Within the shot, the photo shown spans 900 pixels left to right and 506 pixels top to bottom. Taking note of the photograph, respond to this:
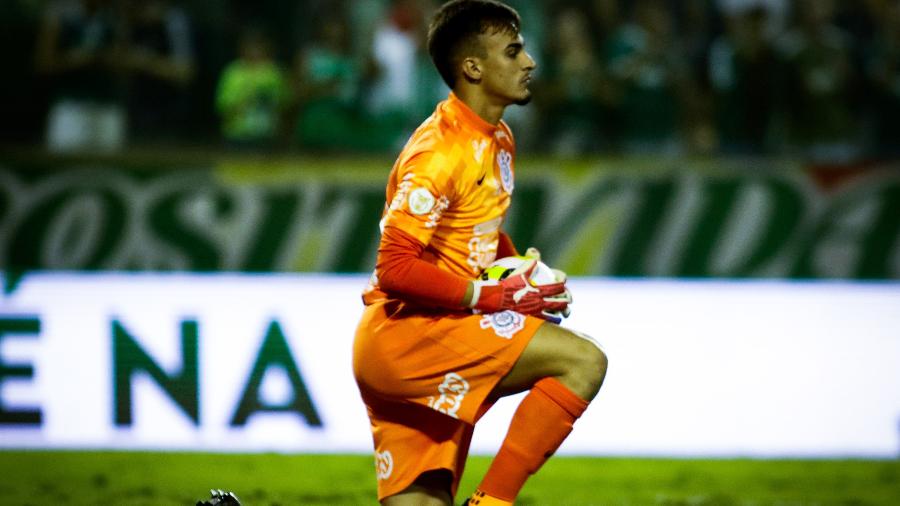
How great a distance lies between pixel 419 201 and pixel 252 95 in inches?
210

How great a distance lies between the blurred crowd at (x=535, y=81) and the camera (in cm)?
881

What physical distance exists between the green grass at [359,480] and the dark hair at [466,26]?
2.24m

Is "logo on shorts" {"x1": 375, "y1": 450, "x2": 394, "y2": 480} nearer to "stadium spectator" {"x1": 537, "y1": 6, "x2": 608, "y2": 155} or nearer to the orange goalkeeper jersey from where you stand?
the orange goalkeeper jersey

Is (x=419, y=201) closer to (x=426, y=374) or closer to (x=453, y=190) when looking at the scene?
(x=453, y=190)

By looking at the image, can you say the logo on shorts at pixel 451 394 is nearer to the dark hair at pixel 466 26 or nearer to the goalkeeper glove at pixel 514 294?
the goalkeeper glove at pixel 514 294

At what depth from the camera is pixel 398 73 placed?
29.2ft

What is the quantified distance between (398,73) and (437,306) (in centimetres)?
516

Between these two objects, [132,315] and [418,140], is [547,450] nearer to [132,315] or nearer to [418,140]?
[418,140]

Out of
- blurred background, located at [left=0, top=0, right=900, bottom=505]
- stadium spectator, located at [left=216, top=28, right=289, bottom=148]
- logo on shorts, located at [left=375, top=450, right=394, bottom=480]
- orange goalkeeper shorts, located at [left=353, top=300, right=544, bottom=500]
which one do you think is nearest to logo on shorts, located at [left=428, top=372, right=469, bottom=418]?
orange goalkeeper shorts, located at [left=353, top=300, right=544, bottom=500]

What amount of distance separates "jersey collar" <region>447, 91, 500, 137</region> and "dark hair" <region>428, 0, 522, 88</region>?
0.34ft

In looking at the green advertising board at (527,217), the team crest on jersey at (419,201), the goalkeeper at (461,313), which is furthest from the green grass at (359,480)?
the green advertising board at (527,217)

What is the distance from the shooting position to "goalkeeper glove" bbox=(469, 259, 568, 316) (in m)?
3.95

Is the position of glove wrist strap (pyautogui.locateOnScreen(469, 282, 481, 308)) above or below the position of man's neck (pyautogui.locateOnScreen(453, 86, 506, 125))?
below

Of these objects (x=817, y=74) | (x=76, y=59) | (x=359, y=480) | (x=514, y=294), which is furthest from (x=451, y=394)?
(x=817, y=74)
